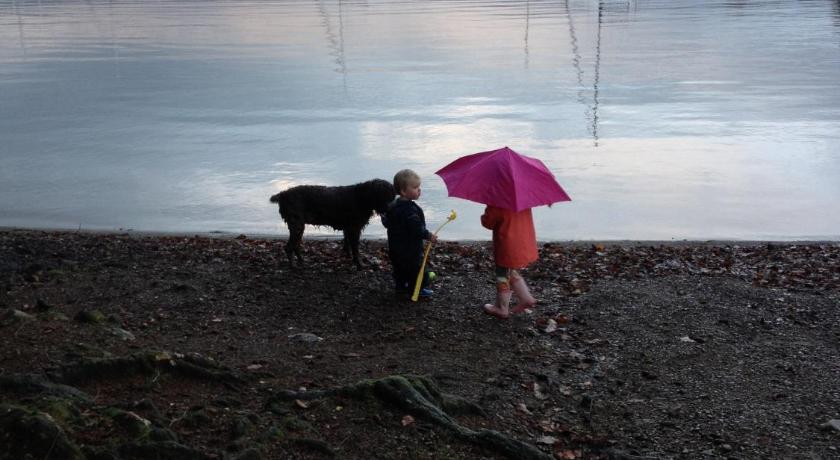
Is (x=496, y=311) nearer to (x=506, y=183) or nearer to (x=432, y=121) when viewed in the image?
(x=506, y=183)

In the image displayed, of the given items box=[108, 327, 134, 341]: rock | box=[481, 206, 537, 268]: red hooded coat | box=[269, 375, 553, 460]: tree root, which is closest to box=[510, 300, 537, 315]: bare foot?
box=[481, 206, 537, 268]: red hooded coat

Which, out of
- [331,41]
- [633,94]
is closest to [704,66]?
[633,94]

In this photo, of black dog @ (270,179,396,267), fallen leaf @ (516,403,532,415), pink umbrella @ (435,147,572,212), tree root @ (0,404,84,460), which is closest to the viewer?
tree root @ (0,404,84,460)

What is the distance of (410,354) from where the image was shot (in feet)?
20.2

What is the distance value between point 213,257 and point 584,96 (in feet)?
33.7

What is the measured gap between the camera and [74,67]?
869 inches

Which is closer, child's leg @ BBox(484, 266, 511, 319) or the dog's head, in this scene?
child's leg @ BBox(484, 266, 511, 319)

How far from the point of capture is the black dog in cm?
812

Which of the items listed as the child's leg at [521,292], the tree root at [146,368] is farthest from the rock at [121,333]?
the child's leg at [521,292]

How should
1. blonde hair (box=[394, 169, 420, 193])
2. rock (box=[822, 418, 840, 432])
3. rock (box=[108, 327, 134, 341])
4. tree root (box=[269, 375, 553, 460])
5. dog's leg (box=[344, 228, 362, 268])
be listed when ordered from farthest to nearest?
dog's leg (box=[344, 228, 362, 268])
blonde hair (box=[394, 169, 420, 193])
rock (box=[108, 327, 134, 341])
rock (box=[822, 418, 840, 432])
tree root (box=[269, 375, 553, 460])

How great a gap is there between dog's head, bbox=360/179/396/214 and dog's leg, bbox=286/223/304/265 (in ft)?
2.16

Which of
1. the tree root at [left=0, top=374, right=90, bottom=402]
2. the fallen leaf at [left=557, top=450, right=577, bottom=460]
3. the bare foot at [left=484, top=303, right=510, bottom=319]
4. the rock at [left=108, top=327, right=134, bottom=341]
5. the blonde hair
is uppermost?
the blonde hair

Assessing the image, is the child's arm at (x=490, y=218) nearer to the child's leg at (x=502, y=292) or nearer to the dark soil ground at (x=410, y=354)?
the child's leg at (x=502, y=292)

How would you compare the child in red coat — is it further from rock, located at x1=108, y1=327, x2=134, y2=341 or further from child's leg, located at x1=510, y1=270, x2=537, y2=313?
rock, located at x1=108, y1=327, x2=134, y2=341
